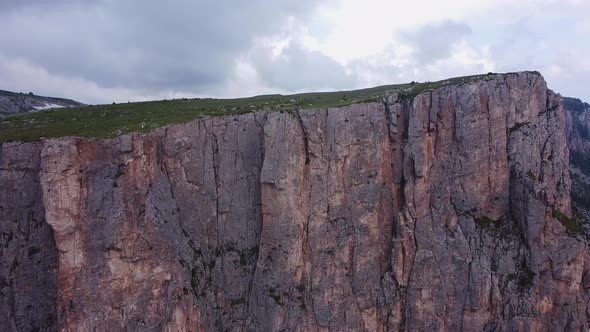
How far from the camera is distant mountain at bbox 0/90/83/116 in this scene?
80312mm

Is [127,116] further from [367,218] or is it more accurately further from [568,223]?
[568,223]

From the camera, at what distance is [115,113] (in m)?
49.7

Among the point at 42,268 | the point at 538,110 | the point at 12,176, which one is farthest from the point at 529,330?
the point at 12,176

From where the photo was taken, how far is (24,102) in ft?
298

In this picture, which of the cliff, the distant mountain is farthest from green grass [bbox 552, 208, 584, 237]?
the distant mountain

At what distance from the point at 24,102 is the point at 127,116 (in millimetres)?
61742

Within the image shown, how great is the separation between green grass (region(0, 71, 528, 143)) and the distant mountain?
95.5ft

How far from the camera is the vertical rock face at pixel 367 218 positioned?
38438mm

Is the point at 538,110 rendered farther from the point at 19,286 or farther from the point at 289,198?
the point at 19,286

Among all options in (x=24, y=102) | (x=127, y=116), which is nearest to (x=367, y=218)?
(x=127, y=116)

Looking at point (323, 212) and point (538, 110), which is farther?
point (538, 110)

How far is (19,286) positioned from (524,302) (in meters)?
47.7

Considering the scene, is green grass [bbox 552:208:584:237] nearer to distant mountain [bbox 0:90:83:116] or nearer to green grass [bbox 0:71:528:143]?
green grass [bbox 0:71:528:143]

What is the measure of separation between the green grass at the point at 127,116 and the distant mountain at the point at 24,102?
29.1m
